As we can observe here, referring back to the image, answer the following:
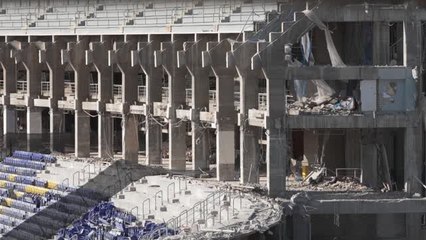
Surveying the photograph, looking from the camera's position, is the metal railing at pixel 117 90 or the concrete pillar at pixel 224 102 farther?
the metal railing at pixel 117 90

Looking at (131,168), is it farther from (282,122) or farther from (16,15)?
(16,15)

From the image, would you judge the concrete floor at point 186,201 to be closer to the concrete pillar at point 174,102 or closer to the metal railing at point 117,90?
the concrete pillar at point 174,102

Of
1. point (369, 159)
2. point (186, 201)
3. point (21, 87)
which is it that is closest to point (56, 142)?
point (21, 87)

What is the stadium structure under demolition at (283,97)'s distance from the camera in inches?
1801

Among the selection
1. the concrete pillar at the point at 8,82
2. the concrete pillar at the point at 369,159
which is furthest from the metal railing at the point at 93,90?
the concrete pillar at the point at 369,159

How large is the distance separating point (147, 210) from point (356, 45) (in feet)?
41.8

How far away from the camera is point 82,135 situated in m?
61.8

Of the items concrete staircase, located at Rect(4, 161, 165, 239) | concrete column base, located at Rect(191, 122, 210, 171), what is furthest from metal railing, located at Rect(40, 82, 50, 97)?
concrete column base, located at Rect(191, 122, 210, 171)

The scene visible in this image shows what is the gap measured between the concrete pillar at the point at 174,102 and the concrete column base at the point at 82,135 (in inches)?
329

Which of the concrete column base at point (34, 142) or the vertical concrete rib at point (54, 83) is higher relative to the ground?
the vertical concrete rib at point (54, 83)

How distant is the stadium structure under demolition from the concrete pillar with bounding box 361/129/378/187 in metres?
0.05

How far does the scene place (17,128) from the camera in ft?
225

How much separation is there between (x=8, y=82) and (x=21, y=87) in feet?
13.8

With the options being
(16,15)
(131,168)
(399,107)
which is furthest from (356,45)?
(16,15)
